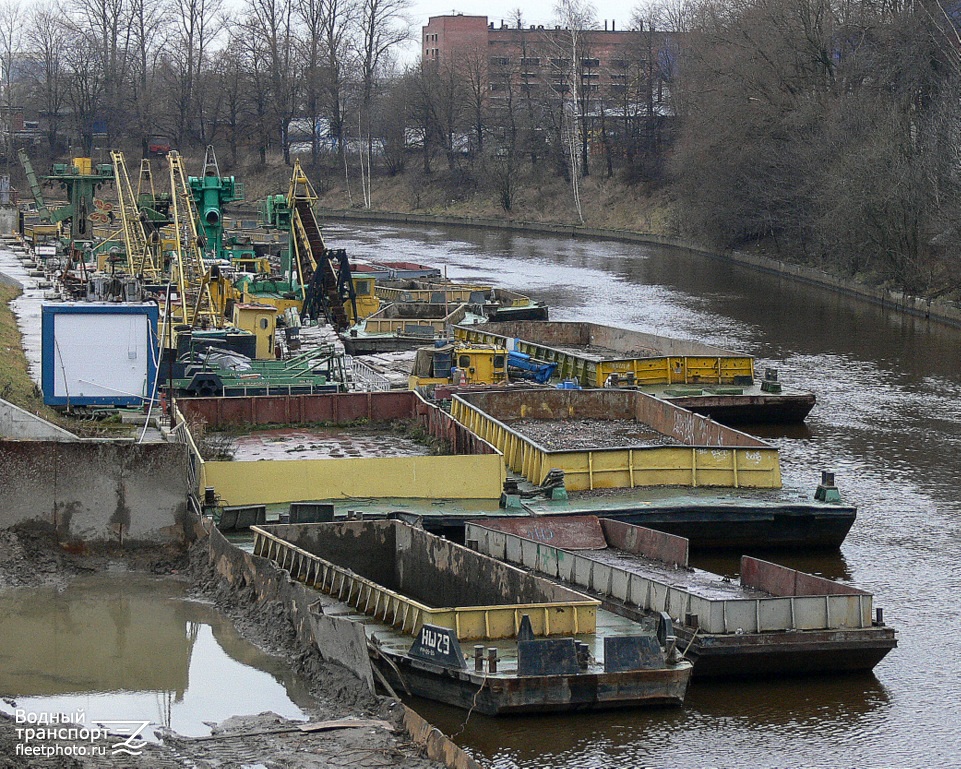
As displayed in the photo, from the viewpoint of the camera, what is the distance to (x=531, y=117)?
120625mm

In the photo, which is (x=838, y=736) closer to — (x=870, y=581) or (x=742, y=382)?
(x=870, y=581)

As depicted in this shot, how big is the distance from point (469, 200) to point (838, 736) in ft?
328

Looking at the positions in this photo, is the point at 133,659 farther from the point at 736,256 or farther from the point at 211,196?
the point at 736,256

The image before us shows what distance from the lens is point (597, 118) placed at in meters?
116

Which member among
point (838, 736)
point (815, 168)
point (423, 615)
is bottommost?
point (838, 736)

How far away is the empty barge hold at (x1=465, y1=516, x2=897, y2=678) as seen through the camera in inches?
688

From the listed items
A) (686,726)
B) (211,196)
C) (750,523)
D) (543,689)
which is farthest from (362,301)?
(543,689)

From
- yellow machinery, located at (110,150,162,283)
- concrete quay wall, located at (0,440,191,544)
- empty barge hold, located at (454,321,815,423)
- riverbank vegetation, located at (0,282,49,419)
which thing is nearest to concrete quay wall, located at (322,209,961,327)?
empty barge hold, located at (454,321,815,423)

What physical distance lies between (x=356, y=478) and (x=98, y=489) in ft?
13.5

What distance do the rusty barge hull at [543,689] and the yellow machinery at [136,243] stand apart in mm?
41170

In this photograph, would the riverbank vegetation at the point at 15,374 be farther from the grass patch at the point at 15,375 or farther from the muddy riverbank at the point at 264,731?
the muddy riverbank at the point at 264,731

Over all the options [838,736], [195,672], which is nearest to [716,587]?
[838,736]

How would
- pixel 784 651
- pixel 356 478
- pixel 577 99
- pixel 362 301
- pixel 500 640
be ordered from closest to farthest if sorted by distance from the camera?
pixel 500 640 → pixel 784 651 → pixel 356 478 → pixel 362 301 → pixel 577 99

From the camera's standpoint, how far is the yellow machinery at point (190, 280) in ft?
138
